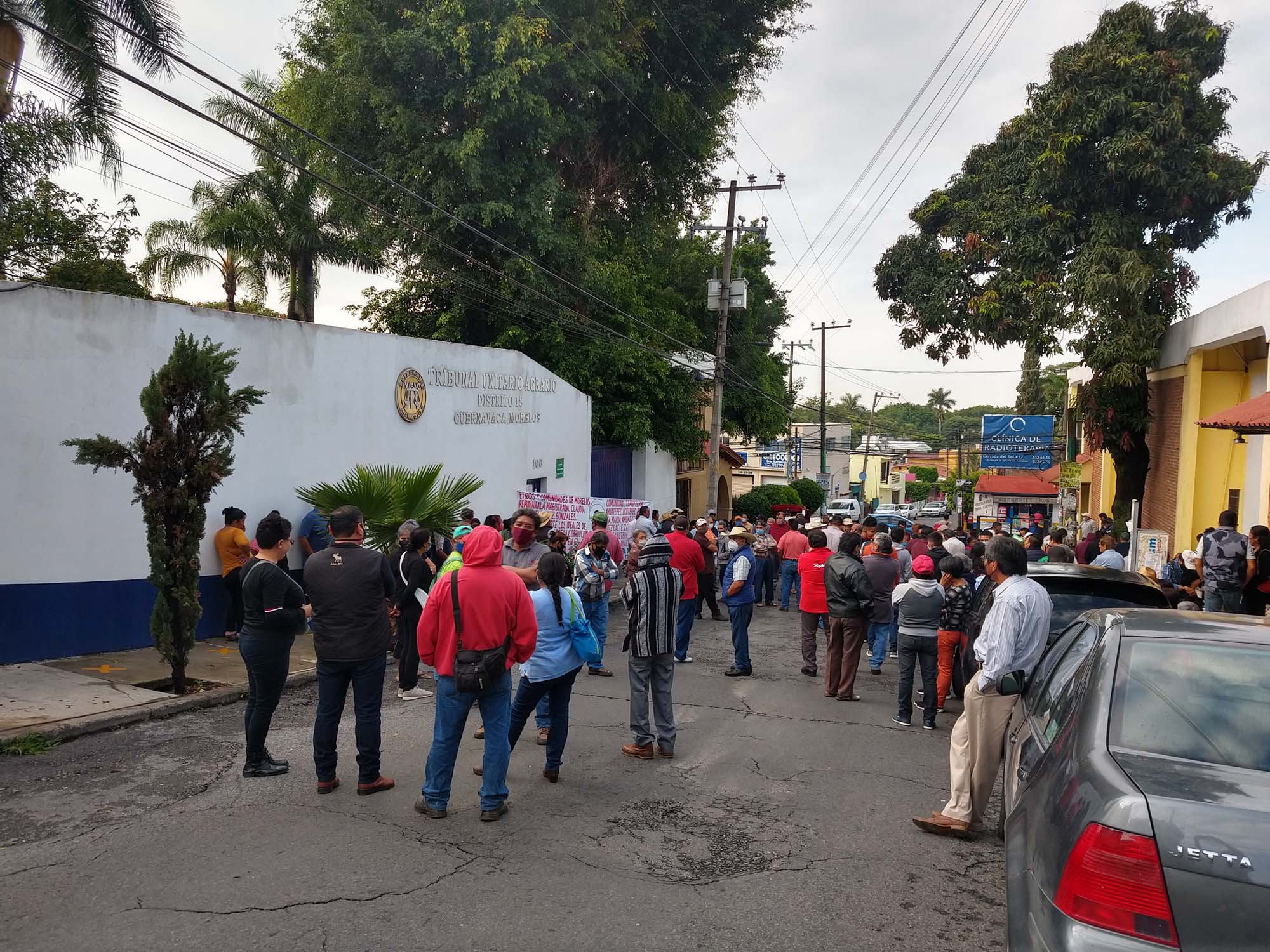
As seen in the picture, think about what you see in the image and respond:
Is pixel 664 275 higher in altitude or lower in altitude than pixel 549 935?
higher

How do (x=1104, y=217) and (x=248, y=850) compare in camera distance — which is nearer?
(x=248, y=850)

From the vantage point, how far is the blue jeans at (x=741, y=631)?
11031 mm

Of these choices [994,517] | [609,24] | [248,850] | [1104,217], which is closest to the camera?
[248,850]

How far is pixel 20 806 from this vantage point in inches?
235

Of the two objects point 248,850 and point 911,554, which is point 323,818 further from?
point 911,554

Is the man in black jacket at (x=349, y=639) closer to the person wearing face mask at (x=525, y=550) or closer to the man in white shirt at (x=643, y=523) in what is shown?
the person wearing face mask at (x=525, y=550)

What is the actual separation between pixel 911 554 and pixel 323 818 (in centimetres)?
989

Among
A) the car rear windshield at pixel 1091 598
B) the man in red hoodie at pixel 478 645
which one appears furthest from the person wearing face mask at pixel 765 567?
the man in red hoodie at pixel 478 645

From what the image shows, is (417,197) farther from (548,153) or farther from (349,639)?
(548,153)

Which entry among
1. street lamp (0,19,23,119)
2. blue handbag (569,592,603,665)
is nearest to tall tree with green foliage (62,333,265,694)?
blue handbag (569,592,603,665)

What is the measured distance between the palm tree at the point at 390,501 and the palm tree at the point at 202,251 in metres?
14.6

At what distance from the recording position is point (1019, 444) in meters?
30.9

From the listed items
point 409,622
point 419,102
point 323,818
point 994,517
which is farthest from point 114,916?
point 994,517

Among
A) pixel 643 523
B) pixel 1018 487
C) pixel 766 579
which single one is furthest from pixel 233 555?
pixel 1018 487
